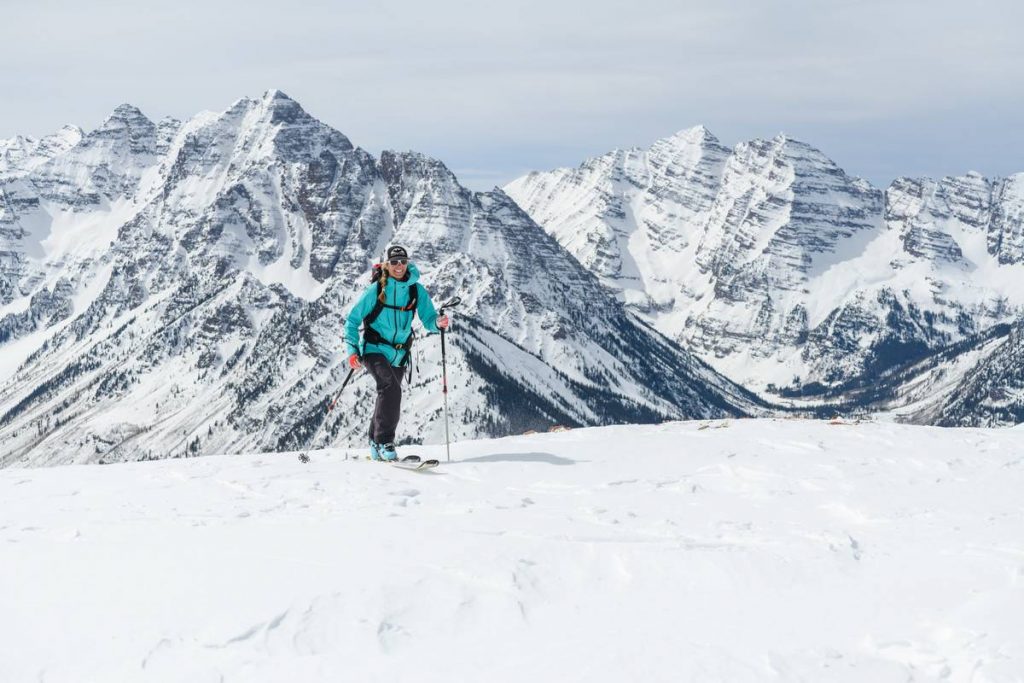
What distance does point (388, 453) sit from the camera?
64.5 ft

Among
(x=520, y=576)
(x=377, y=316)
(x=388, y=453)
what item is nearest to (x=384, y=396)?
(x=388, y=453)

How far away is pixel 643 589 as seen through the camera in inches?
441

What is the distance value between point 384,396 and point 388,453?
49.4 inches

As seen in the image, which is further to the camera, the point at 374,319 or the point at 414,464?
the point at 374,319

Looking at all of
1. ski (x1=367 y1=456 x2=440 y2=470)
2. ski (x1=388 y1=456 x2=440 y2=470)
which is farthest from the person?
ski (x1=388 y1=456 x2=440 y2=470)

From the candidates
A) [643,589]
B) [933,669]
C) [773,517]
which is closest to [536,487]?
[773,517]

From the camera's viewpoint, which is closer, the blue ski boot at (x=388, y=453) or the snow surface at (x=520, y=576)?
the snow surface at (x=520, y=576)

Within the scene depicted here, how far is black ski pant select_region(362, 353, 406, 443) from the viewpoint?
1964 centimetres

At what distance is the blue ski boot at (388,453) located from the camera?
19641 millimetres

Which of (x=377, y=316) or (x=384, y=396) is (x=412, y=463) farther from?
(x=377, y=316)

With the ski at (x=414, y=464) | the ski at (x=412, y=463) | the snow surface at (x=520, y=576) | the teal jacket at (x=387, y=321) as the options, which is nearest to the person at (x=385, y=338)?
the teal jacket at (x=387, y=321)

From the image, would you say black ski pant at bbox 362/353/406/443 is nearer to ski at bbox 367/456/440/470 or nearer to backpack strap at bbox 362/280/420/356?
backpack strap at bbox 362/280/420/356

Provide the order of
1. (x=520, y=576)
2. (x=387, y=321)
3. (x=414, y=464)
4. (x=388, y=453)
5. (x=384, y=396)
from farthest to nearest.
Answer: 1. (x=387, y=321)
2. (x=384, y=396)
3. (x=388, y=453)
4. (x=414, y=464)
5. (x=520, y=576)

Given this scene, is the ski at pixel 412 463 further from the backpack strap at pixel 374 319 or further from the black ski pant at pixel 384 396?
the backpack strap at pixel 374 319
